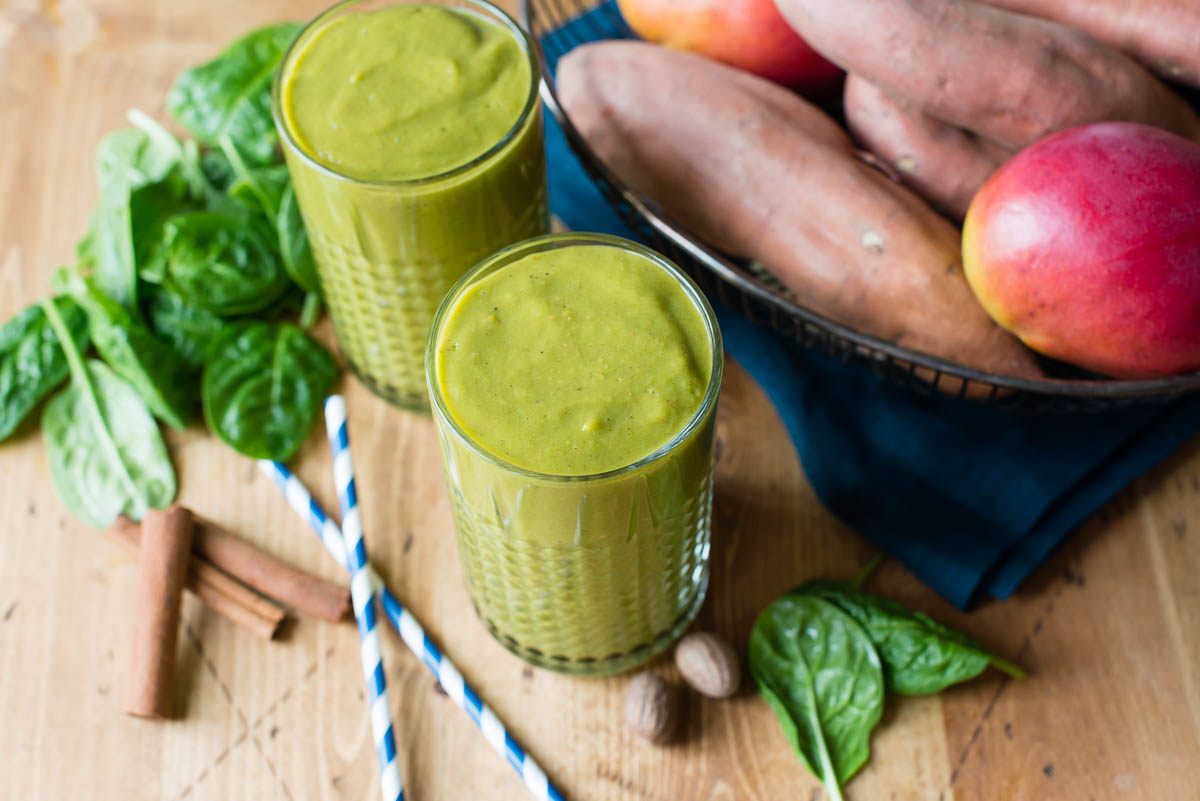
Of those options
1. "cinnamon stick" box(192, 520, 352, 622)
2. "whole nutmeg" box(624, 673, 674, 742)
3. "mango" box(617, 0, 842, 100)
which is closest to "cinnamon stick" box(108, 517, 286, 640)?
"cinnamon stick" box(192, 520, 352, 622)

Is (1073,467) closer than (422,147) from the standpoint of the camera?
No

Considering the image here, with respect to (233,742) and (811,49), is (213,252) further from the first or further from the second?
(811,49)

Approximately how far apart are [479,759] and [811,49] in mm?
612

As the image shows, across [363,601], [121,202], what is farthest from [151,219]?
[363,601]

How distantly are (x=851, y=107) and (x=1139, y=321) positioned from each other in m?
0.28

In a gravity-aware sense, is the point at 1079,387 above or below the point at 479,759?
above

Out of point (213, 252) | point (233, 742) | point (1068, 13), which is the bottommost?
point (233, 742)

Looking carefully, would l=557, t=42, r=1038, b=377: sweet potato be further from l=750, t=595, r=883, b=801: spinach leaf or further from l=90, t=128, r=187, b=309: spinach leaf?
l=90, t=128, r=187, b=309: spinach leaf

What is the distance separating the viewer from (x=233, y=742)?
2.59ft

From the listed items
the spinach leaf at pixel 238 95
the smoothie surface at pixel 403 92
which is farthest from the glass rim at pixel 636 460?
the spinach leaf at pixel 238 95

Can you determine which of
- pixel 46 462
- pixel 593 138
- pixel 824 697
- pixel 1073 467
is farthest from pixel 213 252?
pixel 1073 467

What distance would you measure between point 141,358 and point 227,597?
0.21m

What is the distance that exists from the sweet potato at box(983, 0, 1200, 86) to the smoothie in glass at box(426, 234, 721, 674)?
1.43 ft

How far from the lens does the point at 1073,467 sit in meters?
0.85
